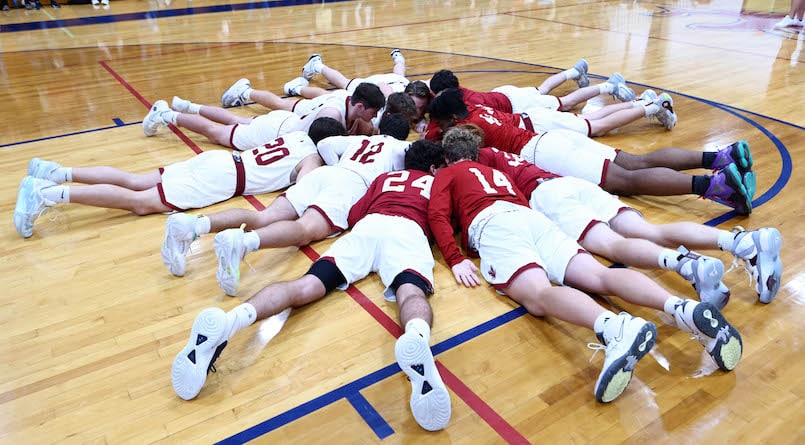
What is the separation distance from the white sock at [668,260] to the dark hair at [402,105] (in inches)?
87.4

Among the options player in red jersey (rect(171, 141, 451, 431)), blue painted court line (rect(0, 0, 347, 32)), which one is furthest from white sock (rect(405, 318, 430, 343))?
blue painted court line (rect(0, 0, 347, 32))

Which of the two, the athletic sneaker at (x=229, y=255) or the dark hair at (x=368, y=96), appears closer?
the athletic sneaker at (x=229, y=255)

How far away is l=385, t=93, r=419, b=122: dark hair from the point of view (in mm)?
4266

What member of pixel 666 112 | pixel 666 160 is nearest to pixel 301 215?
pixel 666 160

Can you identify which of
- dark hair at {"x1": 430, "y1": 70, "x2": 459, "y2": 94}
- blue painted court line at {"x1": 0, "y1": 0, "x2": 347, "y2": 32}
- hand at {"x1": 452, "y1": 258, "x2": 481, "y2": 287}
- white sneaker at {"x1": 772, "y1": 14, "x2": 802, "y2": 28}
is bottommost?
hand at {"x1": 452, "y1": 258, "x2": 481, "y2": 287}

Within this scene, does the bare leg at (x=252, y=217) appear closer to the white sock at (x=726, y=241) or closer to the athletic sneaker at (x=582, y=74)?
the white sock at (x=726, y=241)

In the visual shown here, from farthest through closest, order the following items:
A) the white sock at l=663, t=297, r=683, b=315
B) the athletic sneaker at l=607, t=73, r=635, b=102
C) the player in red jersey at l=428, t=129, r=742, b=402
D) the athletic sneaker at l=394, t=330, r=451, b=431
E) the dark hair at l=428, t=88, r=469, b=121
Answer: the athletic sneaker at l=607, t=73, r=635, b=102
the dark hair at l=428, t=88, r=469, b=121
the white sock at l=663, t=297, r=683, b=315
the player in red jersey at l=428, t=129, r=742, b=402
the athletic sneaker at l=394, t=330, r=451, b=431

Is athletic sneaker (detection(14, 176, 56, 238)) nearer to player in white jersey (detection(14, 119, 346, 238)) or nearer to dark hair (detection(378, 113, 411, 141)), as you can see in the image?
player in white jersey (detection(14, 119, 346, 238))

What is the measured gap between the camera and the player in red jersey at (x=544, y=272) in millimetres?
2111

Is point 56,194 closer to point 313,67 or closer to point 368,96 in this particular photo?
point 368,96

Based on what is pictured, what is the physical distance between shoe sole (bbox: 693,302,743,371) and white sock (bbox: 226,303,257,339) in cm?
170

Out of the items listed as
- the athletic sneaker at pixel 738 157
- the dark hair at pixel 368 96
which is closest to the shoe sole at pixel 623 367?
the athletic sneaker at pixel 738 157

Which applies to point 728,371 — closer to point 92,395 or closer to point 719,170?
point 719,170

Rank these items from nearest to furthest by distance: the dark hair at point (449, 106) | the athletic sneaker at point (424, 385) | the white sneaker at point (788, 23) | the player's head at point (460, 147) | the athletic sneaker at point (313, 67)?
the athletic sneaker at point (424, 385) → the player's head at point (460, 147) → the dark hair at point (449, 106) → the athletic sneaker at point (313, 67) → the white sneaker at point (788, 23)
